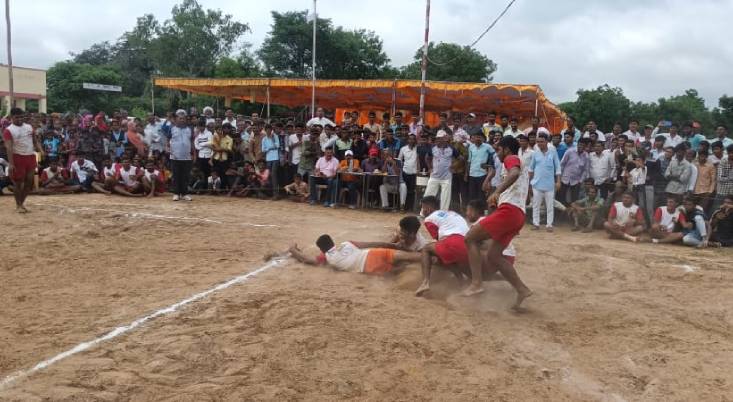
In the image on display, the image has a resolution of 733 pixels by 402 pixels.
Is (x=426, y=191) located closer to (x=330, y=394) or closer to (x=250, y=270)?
(x=250, y=270)

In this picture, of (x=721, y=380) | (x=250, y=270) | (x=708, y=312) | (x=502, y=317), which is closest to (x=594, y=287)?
(x=708, y=312)

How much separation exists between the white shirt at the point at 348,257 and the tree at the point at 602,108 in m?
33.9

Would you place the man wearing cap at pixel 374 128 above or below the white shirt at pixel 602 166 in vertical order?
above

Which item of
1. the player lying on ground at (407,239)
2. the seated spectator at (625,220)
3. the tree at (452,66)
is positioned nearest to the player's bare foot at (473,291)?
the player lying on ground at (407,239)

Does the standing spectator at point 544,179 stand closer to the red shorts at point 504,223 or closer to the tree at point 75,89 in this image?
the red shorts at point 504,223

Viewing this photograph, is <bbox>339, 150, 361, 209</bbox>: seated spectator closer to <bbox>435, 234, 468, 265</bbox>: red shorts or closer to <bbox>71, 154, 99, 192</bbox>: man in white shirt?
<bbox>71, 154, 99, 192</bbox>: man in white shirt

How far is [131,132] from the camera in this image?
14.9 m

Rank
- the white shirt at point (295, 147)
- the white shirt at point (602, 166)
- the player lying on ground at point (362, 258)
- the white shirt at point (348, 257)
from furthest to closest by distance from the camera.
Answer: the white shirt at point (295, 147) → the white shirt at point (602, 166) → the white shirt at point (348, 257) → the player lying on ground at point (362, 258)

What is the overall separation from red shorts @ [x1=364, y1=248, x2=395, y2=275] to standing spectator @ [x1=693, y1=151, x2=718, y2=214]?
274 inches

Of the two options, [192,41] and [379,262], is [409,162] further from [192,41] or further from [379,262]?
[192,41]

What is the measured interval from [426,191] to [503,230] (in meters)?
6.43

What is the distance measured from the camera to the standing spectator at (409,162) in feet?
42.5

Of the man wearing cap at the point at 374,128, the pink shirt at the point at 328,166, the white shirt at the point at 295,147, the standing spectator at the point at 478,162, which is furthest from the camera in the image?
the man wearing cap at the point at 374,128

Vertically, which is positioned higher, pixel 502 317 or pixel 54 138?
pixel 54 138
